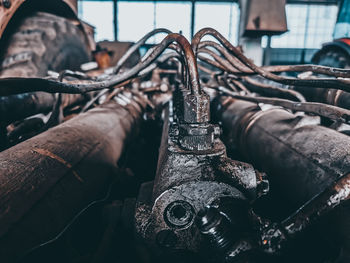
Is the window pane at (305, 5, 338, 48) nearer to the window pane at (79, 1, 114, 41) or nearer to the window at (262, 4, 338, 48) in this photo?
the window at (262, 4, 338, 48)

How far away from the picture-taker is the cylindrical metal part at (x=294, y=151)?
783 mm

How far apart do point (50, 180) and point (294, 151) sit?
3.13 ft

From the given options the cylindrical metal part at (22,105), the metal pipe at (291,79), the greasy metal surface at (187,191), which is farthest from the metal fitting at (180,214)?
the cylindrical metal part at (22,105)

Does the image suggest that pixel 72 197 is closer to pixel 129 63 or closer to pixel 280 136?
pixel 280 136

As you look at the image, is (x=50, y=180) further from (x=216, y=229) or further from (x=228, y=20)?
(x=228, y=20)

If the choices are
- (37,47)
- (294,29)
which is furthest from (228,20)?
(37,47)

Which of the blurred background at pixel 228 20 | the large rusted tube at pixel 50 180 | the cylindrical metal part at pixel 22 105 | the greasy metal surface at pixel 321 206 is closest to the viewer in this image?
the greasy metal surface at pixel 321 206

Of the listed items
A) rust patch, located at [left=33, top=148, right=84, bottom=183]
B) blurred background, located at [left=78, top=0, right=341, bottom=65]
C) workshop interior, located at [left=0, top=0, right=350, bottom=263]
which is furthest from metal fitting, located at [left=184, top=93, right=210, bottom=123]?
blurred background, located at [left=78, top=0, right=341, bottom=65]

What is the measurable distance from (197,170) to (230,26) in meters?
9.32

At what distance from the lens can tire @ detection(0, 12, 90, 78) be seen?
65.2 inches

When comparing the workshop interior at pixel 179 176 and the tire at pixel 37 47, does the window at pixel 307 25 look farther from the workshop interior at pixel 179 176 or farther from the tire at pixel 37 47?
the workshop interior at pixel 179 176

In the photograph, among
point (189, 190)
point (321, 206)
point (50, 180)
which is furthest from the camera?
point (50, 180)

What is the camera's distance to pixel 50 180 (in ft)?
2.67

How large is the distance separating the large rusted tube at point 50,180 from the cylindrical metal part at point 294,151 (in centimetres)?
83
